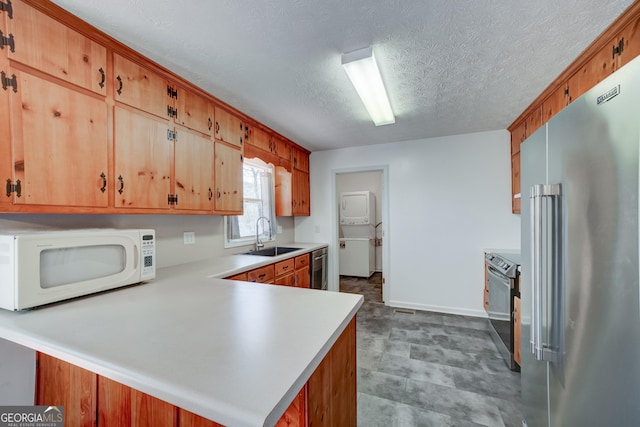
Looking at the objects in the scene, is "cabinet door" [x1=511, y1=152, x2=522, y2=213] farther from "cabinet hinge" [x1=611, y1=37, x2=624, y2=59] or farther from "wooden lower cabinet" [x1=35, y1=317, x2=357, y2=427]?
"wooden lower cabinet" [x1=35, y1=317, x2=357, y2=427]

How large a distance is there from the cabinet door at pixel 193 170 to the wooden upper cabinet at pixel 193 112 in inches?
2.7

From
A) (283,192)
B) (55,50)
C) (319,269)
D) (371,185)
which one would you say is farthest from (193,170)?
(371,185)

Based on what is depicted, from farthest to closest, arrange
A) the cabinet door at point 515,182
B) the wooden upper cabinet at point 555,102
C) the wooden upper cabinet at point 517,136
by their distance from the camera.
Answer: the cabinet door at point 515,182
the wooden upper cabinet at point 517,136
the wooden upper cabinet at point 555,102

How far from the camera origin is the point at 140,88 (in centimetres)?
161

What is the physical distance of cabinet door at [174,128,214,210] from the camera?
1892 millimetres

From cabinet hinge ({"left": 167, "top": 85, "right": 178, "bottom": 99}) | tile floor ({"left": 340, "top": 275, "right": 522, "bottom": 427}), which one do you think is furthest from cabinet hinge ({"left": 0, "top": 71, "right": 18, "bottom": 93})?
tile floor ({"left": 340, "top": 275, "right": 522, "bottom": 427})

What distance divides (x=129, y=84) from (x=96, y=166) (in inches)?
22.8

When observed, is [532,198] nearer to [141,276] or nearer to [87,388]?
[87,388]

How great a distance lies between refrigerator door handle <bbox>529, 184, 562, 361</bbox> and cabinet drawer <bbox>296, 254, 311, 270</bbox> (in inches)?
88.5

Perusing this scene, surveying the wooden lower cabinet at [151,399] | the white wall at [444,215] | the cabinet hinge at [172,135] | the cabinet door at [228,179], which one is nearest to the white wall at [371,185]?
the white wall at [444,215]

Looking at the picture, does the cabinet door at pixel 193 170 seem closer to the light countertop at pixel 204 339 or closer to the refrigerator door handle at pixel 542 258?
the light countertop at pixel 204 339

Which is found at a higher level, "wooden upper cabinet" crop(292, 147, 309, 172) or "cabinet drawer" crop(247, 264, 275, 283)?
"wooden upper cabinet" crop(292, 147, 309, 172)

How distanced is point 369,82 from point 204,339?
77.4 inches

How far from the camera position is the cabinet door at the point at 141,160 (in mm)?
1499
